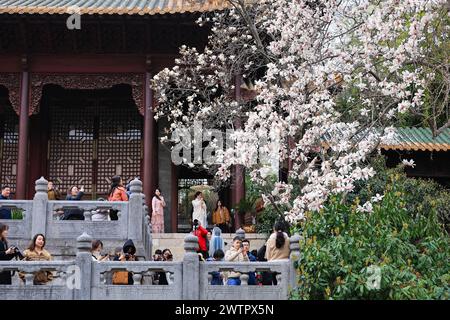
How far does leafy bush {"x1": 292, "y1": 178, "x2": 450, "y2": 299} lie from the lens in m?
7.17

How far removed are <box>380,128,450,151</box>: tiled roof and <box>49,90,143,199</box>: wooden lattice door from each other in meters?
6.18

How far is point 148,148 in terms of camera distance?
15422 millimetres

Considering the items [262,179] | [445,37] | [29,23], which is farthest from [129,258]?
[29,23]

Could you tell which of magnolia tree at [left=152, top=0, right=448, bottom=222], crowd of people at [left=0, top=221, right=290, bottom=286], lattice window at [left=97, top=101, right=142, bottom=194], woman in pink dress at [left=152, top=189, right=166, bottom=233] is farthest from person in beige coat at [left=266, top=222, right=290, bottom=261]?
lattice window at [left=97, top=101, right=142, bottom=194]

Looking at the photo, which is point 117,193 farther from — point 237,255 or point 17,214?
point 237,255

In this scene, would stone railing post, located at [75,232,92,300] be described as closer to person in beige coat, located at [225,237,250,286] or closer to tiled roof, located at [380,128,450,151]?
person in beige coat, located at [225,237,250,286]

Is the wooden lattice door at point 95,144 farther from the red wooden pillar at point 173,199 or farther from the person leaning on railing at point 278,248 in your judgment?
the person leaning on railing at point 278,248

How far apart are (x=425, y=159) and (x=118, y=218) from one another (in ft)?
33.6

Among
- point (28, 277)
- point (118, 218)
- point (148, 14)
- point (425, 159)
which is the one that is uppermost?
point (148, 14)

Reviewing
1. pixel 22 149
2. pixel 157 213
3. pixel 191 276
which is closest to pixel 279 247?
pixel 191 276

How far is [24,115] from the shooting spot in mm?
15727

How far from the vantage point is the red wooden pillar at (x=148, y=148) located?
50.2 ft

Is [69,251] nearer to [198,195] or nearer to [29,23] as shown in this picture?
[198,195]

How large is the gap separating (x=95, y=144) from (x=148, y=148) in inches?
98.7
